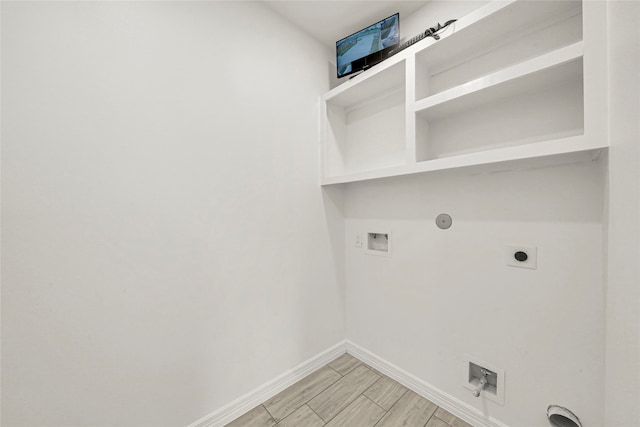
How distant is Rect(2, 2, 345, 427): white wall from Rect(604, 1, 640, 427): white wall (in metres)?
1.35

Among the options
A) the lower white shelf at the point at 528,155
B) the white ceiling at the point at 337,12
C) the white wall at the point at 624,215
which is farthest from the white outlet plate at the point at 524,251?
the white ceiling at the point at 337,12

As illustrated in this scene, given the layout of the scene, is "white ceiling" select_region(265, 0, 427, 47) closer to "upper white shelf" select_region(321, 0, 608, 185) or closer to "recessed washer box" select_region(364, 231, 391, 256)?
"upper white shelf" select_region(321, 0, 608, 185)

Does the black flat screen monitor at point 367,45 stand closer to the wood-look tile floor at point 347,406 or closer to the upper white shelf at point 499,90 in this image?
the upper white shelf at point 499,90

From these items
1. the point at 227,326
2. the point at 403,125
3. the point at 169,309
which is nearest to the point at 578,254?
the point at 403,125

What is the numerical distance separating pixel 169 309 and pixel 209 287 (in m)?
0.19

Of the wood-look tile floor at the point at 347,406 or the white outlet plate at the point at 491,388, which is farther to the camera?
the wood-look tile floor at the point at 347,406

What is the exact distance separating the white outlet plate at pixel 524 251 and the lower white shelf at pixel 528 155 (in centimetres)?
38

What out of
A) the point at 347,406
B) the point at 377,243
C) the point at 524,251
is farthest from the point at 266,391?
the point at 524,251

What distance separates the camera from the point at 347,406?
1.33 m

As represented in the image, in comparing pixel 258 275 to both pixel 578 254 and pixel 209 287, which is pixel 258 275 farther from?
pixel 578 254

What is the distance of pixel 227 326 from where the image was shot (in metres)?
1.26

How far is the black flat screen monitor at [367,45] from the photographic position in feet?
4.41

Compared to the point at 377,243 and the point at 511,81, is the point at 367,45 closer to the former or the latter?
the point at 511,81

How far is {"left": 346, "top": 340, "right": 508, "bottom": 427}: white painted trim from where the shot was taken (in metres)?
1.18
